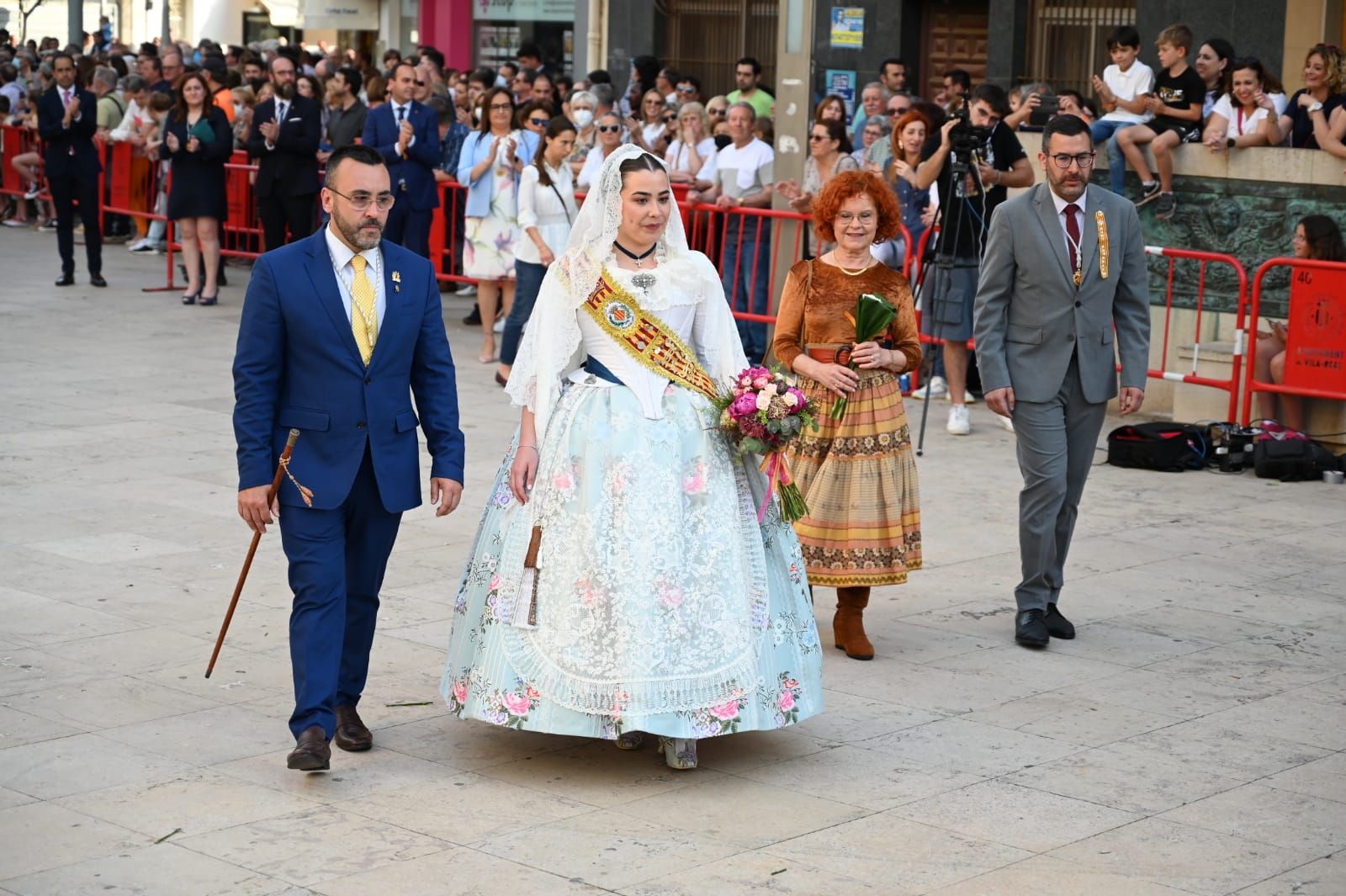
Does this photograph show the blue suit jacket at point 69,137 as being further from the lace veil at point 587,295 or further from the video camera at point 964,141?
the lace veil at point 587,295

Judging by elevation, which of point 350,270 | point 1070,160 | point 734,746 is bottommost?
point 734,746

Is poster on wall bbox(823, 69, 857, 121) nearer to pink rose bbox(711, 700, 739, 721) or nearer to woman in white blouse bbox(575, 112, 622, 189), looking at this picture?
woman in white blouse bbox(575, 112, 622, 189)

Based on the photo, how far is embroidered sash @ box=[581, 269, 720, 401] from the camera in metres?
5.88

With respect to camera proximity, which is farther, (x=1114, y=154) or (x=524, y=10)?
→ (x=524, y=10)

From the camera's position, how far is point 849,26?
69.4ft

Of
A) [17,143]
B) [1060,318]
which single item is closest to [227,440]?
[1060,318]

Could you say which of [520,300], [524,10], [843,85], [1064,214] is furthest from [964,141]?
[524,10]

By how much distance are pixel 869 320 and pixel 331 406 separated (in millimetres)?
2231

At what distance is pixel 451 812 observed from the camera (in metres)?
5.37

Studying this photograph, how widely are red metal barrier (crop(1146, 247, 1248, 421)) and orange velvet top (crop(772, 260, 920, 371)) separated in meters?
4.55

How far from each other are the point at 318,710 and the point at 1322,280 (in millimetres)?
7409

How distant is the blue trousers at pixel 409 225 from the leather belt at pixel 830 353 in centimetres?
789

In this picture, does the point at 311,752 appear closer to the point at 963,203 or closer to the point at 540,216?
the point at 963,203

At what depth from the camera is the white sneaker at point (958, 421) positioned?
1189 cm
